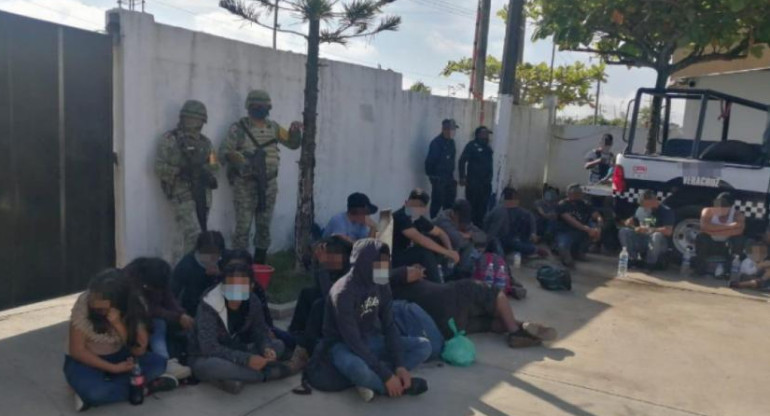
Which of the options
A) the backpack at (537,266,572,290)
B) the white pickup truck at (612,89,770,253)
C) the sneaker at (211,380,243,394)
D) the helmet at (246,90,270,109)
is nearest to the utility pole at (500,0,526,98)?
the white pickup truck at (612,89,770,253)

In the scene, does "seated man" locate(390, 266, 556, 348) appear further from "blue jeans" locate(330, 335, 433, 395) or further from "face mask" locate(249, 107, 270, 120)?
"face mask" locate(249, 107, 270, 120)

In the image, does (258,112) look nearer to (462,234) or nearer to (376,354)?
(462,234)

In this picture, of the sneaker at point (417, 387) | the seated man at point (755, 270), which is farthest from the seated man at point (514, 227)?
the sneaker at point (417, 387)

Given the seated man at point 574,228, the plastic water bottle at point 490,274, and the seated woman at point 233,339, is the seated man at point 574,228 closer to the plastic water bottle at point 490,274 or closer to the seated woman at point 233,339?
the plastic water bottle at point 490,274

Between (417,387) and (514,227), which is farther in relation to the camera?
(514,227)

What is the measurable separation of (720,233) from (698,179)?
0.85 metres

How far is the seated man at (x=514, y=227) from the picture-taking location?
877cm

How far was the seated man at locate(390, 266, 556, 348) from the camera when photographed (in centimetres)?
560

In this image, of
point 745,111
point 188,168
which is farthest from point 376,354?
point 745,111

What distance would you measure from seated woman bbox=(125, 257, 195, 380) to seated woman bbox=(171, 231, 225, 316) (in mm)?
215

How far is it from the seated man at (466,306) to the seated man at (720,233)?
3818 mm

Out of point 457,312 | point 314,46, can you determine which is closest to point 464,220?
point 457,312

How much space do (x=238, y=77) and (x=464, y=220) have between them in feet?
9.15

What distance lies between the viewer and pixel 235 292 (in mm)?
4629
